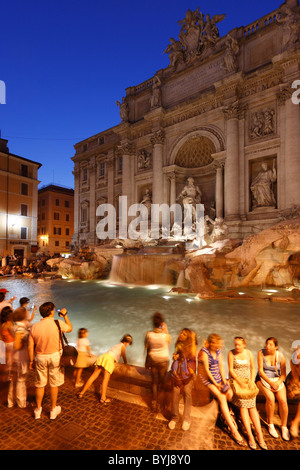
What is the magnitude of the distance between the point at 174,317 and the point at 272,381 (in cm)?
429

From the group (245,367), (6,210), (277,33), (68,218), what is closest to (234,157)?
(277,33)

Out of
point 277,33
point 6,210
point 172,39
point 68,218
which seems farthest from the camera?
point 68,218

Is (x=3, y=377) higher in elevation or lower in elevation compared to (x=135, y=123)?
lower

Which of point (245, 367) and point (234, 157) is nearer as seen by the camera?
point (245, 367)

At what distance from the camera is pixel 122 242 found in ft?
60.2

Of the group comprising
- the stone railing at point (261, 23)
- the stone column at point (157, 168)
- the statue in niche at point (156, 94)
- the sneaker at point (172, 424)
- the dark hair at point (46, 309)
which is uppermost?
the stone railing at point (261, 23)

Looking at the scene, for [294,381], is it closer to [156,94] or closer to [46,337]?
[46,337]

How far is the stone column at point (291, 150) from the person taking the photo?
14.1m

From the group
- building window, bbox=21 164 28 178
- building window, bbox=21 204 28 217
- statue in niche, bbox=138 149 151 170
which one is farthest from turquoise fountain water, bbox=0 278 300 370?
building window, bbox=21 164 28 178

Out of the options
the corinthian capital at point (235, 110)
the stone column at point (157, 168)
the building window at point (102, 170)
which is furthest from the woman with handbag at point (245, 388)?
the building window at point (102, 170)

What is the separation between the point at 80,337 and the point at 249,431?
7.83 feet

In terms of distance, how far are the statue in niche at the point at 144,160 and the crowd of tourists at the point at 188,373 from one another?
21.0m

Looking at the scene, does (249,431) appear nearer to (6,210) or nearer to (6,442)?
(6,442)

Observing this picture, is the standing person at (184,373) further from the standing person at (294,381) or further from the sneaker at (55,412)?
the sneaker at (55,412)
